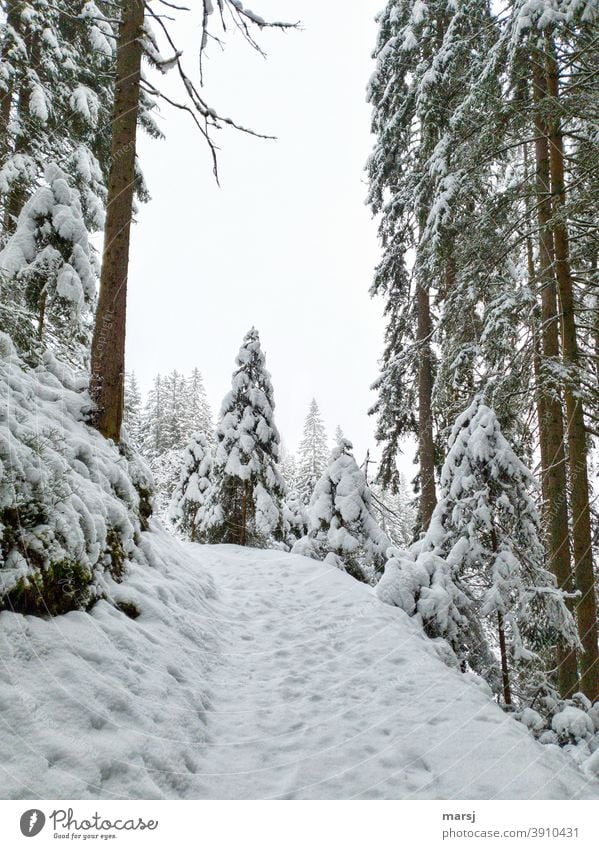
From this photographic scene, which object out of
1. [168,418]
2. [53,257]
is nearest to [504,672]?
[53,257]

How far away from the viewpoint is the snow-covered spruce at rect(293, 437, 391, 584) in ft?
27.9

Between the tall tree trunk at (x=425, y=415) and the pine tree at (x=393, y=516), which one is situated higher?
the tall tree trunk at (x=425, y=415)

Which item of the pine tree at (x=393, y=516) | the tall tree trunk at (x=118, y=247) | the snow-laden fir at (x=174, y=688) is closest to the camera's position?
the snow-laden fir at (x=174, y=688)

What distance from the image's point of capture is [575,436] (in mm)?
6109

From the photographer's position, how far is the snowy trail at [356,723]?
110 inches

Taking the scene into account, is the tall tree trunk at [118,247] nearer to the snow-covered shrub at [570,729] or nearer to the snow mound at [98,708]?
the snow mound at [98,708]

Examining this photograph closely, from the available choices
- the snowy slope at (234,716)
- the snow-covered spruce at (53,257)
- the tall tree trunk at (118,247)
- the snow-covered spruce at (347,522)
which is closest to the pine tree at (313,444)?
the snow-covered spruce at (347,522)

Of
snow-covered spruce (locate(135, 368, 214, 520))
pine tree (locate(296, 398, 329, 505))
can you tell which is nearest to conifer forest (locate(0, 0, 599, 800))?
snow-covered spruce (locate(135, 368, 214, 520))

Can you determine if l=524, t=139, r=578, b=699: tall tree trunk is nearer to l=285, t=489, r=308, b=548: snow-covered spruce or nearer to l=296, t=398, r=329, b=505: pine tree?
l=285, t=489, r=308, b=548: snow-covered spruce

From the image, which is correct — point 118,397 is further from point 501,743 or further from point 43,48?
point 43,48

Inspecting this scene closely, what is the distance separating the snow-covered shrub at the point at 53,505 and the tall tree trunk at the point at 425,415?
6966 mm

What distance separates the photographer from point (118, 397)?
18.9 feet

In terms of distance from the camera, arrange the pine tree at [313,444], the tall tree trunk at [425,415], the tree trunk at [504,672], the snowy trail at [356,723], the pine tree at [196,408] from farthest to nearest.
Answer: the pine tree at [196,408] < the pine tree at [313,444] < the tall tree trunk at [425,415] < the tree trunk at [504,672] < the snowy trail at [356,723]
